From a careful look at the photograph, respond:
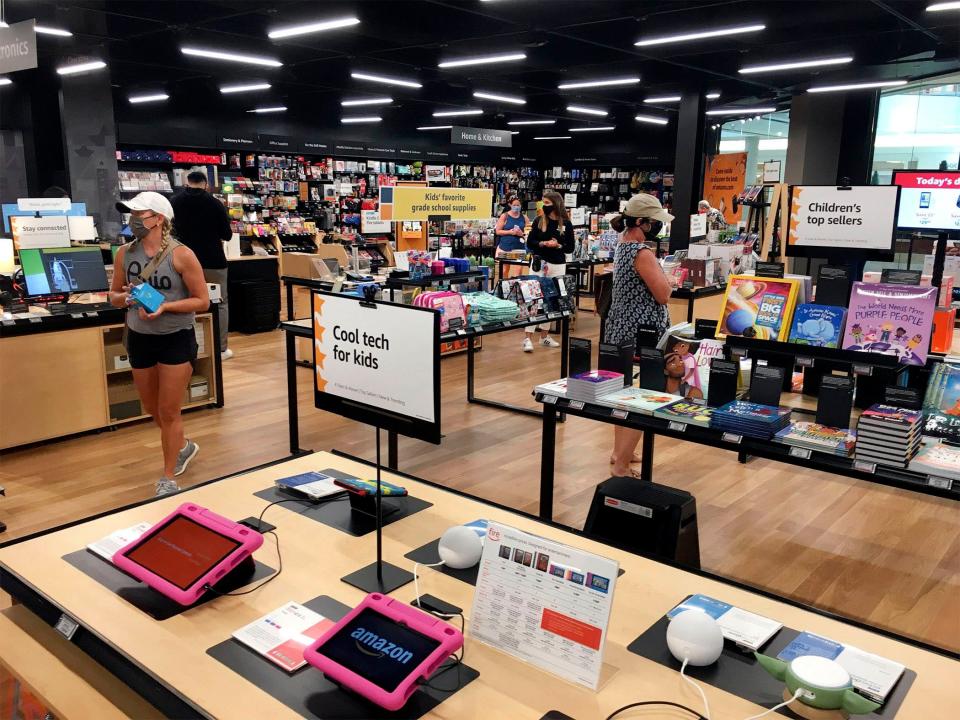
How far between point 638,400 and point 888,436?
950mm

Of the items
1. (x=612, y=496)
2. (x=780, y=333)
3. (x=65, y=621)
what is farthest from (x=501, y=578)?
(x=780, y=333)

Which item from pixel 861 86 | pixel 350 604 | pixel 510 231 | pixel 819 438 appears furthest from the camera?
pixel 861 86

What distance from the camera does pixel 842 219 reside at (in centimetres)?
360

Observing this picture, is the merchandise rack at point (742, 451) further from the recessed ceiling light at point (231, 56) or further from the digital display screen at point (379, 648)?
the recessed ceiling light at point (231, 56)

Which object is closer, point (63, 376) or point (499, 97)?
point (63, 376)

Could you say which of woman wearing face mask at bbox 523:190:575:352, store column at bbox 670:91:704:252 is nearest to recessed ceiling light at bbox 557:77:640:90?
store column at bbox 670:91:704:252

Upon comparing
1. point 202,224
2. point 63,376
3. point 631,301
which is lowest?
point 63,376

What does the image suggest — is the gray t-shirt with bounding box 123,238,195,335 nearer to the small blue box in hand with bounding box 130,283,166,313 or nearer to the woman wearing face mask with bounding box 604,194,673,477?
the small blue box in hand with bounding box 130,283,166,313

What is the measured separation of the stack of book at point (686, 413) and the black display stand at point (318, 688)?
1773 millimetres

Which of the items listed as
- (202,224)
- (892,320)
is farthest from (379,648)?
(202,224)

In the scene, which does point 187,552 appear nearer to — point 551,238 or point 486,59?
point 551,238

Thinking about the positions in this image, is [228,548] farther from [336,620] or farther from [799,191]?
[799,191]

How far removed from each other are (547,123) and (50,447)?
15259 millimetres

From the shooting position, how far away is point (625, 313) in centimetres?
428
